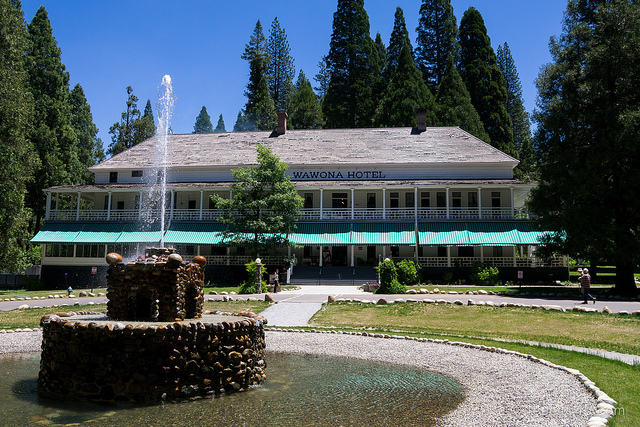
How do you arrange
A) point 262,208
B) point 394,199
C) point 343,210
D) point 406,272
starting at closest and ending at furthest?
point 406,272 → point 262,208 → point 343,210 → point 394,199

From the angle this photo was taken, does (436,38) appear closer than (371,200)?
No

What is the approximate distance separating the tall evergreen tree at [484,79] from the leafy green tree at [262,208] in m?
35.9

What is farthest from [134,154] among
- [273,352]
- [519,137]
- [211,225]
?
[519,137]

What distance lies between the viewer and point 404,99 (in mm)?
56656

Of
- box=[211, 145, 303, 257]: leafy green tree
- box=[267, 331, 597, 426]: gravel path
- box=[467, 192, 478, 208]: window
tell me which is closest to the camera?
box=[267, 331, 597, 426]: gravel path

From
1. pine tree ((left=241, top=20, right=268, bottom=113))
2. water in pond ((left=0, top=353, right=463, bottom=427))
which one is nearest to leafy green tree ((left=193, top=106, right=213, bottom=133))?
pine tree ((left=241, top=20, right=268, bottom=113))

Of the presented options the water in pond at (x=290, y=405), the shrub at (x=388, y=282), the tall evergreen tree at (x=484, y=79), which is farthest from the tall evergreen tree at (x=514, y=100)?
the water in pond at (x=290, y=405)

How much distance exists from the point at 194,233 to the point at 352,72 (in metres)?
38.3

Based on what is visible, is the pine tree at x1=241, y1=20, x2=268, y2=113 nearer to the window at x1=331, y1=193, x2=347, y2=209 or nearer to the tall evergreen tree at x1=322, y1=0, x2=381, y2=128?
the tall evergreen tree at x1=322, y1=0, x2=381, y2=128

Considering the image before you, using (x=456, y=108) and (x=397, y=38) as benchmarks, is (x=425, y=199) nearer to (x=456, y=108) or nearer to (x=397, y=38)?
(x=456, y=108)

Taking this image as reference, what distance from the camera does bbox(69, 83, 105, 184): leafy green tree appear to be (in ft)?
179

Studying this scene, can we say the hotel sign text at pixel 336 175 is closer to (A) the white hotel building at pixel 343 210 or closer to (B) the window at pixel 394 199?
(A) the white hotel building at pixel 343 210

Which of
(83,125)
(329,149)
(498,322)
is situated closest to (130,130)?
(83,125)

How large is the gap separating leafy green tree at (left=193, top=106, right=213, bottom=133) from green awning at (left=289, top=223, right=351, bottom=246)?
2986 inches
